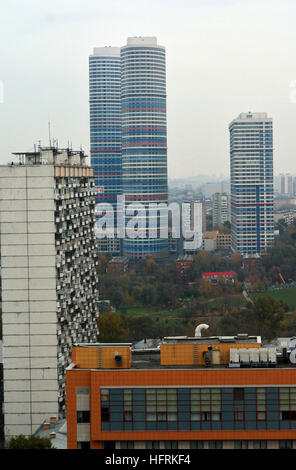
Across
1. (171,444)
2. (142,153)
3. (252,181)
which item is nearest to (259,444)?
(171,444)

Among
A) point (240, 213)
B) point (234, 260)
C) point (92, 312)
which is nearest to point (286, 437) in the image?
point (92, 312)

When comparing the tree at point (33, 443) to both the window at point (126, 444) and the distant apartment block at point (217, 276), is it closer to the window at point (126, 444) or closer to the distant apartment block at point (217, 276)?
the window at point (126, 444)

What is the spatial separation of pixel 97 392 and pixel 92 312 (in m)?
3.49

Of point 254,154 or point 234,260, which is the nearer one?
point 234,260

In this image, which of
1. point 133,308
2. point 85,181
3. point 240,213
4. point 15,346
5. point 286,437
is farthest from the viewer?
point 240,213

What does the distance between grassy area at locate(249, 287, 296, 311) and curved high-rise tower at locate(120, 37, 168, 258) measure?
5848mm

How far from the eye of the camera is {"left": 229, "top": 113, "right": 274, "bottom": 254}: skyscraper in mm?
18000

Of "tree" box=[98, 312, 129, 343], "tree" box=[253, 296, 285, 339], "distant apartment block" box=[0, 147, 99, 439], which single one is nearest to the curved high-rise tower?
"tree" box=[253, 296, 285, 339]

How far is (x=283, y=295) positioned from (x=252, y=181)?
20.9 feet

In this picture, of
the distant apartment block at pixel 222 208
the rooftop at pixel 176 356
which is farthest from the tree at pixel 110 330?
the distant apartment block at pixel 222 208

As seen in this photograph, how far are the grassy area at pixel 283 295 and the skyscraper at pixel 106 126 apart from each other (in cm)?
607

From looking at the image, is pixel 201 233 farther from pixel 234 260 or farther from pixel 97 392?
pixel 97 392

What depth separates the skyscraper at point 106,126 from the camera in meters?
19.2

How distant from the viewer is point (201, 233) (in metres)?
18.7
